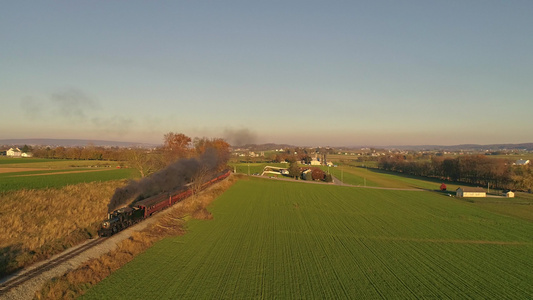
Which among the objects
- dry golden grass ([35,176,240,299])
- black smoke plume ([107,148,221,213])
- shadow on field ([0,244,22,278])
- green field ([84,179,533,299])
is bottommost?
green field ([84,179,533,299])

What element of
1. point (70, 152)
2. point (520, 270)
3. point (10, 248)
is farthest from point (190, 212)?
point (70, 152)

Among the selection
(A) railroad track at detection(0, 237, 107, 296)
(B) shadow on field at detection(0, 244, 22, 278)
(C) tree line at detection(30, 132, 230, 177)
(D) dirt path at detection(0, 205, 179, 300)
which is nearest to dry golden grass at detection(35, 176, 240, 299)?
(D) dirt path at detection(0, 205, 179, 300)

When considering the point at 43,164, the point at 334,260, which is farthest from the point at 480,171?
the point at 43,164

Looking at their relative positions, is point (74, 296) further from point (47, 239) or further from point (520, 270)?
point (520, 270)

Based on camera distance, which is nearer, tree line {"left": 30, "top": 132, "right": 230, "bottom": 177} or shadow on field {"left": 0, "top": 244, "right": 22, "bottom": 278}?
shadow on field {"left": 0, "top": 244, "right": 22, "bottom": 278}

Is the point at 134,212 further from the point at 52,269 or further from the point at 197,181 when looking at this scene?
the point at 197,181

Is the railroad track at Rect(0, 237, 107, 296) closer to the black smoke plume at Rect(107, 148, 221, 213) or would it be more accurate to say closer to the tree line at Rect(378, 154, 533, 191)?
the black smoke plume at Rect(107, 148, 221, 213)
